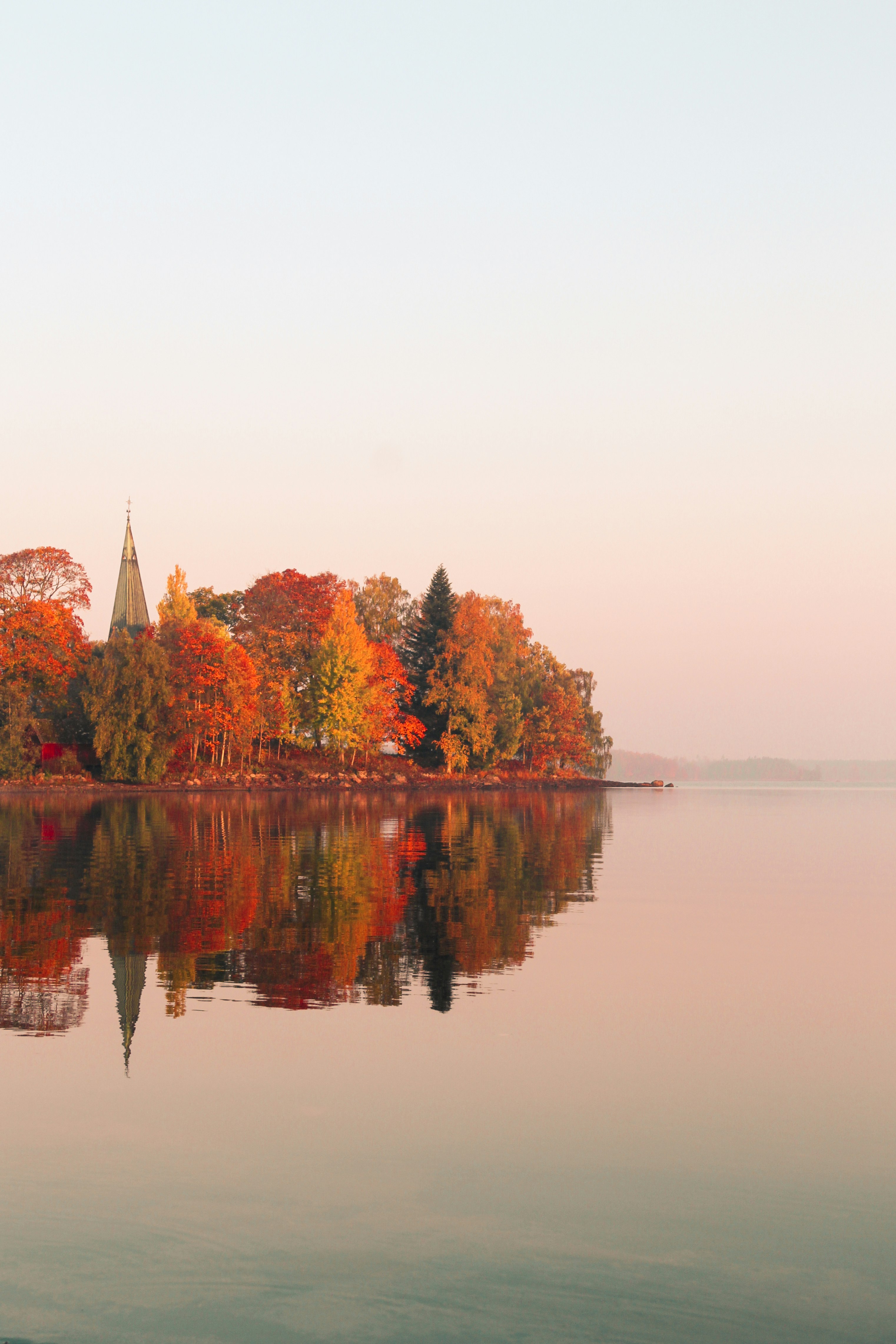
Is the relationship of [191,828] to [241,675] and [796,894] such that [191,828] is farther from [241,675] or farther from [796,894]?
[241,675]

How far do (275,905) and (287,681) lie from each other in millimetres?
74554

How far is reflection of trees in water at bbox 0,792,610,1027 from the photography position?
13984mm

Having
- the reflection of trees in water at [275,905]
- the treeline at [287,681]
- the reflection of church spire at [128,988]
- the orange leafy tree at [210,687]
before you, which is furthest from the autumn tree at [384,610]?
the reflection of church spire at [128,988]

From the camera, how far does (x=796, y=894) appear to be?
25.2m

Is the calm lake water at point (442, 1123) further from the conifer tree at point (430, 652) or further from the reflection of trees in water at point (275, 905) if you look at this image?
the conifer tree at point (430, 652)

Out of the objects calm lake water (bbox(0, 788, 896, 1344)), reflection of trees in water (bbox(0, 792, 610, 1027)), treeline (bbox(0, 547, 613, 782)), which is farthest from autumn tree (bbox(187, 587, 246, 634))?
calm lake water (bbox(0, 788, 896, 1344))

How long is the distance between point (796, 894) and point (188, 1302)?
A: 21.5 m

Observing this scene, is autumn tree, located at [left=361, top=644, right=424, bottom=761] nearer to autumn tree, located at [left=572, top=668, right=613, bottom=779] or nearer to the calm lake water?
autumn tree, located at [left=572, top=668, right=613, bottom=779]

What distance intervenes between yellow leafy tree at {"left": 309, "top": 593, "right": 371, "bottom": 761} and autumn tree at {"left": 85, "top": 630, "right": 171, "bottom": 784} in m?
19.0

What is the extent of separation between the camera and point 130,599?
370 ft

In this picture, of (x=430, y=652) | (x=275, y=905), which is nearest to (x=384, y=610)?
(x=430, y=652)

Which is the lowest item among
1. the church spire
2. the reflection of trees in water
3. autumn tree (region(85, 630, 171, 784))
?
the reflection of trees in water

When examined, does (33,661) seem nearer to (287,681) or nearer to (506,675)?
(287,681)

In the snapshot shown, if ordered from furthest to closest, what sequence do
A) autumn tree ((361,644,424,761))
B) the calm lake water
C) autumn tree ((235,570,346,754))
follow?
autumn tree ((361,644,424,761)) < autumn tree ((235,570,346,754)) < the calm lake water
